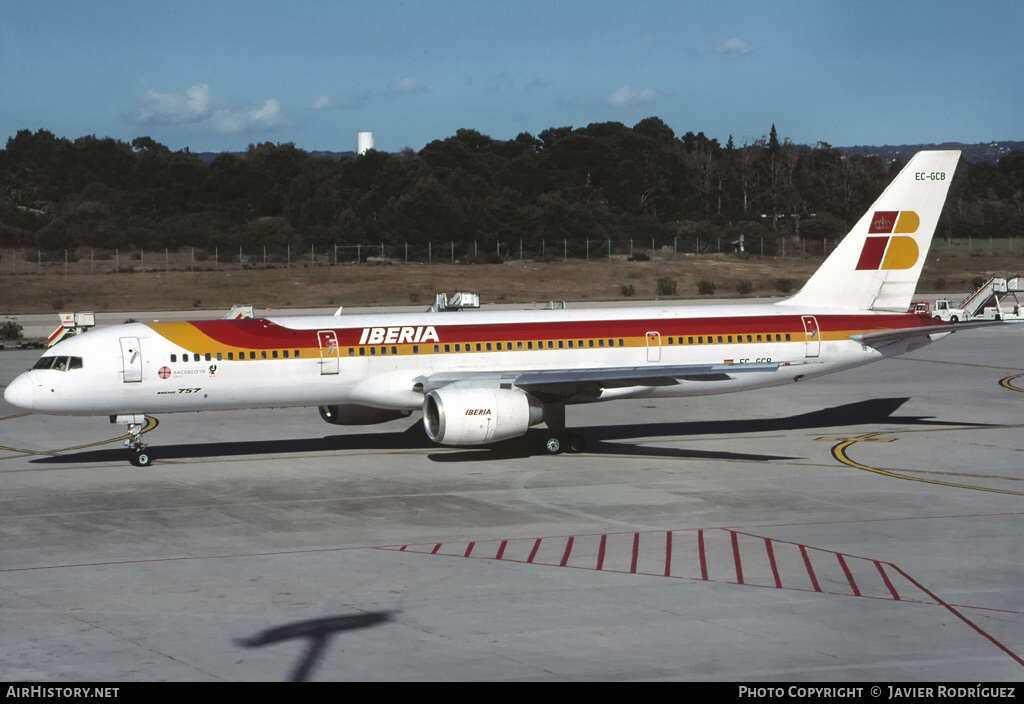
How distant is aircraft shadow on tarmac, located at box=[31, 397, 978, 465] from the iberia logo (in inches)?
230

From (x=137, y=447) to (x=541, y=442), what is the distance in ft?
41.4

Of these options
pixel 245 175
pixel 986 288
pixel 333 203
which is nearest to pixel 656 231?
pixel 333 203

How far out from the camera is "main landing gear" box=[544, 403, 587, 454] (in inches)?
1398

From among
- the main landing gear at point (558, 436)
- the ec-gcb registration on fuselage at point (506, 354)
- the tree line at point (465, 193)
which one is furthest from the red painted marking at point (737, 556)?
the tree line at point (465, 193)

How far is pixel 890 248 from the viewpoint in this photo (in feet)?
131

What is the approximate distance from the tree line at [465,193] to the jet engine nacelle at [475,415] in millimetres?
103378

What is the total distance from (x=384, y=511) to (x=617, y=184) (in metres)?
152

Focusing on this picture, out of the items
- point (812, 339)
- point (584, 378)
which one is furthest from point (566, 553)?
point (812, 339)

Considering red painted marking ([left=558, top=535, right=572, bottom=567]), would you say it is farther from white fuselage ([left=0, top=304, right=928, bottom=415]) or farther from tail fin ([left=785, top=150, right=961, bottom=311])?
tail fin ([left=785, top=150, right=961, bottom=311])

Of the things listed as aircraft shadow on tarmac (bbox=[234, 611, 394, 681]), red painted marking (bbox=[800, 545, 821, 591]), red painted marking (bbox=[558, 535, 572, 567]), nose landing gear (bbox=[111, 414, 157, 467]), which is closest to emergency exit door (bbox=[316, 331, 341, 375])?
nose landing gear (bbox=[111, 414, 157, 467])

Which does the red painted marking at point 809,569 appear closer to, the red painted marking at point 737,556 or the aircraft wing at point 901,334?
the red painted marking at point 737,556

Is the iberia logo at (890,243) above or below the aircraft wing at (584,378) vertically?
above

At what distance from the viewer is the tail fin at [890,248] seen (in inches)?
1565

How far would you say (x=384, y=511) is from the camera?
27609 millimetres
